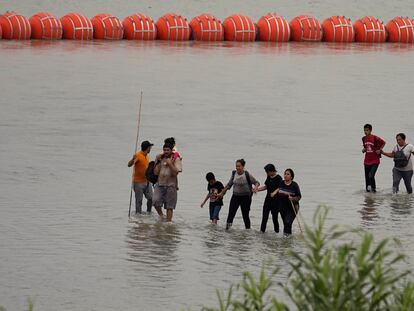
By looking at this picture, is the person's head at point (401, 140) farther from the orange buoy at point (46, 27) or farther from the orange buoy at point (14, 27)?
the orange buoy at point (46, 27)

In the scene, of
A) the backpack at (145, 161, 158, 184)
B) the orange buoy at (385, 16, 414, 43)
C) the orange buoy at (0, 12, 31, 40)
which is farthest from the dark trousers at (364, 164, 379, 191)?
the orange buoy at (385, 16, 414, 43)

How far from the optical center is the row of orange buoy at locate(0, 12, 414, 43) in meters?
50.3

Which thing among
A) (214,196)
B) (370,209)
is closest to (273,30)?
(370,209)

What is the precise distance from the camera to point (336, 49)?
52094mm

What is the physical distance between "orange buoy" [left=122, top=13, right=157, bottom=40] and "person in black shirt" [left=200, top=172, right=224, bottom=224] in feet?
105

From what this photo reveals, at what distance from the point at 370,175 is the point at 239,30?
29335mm

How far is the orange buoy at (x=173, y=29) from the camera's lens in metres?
51.8

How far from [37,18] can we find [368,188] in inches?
1125

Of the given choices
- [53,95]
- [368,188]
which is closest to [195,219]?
[368,188]

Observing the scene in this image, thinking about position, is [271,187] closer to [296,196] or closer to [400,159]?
[296,196]

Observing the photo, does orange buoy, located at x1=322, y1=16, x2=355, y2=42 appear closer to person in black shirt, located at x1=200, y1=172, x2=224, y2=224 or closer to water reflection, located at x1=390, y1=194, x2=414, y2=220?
water reflection, located at x1=390, y1=194, x2=414, y2=220

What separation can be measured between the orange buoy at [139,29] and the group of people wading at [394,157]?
2910 cm

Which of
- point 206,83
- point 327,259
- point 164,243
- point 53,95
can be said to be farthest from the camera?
point 206,83

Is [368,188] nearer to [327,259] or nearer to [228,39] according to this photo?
[327,259]
